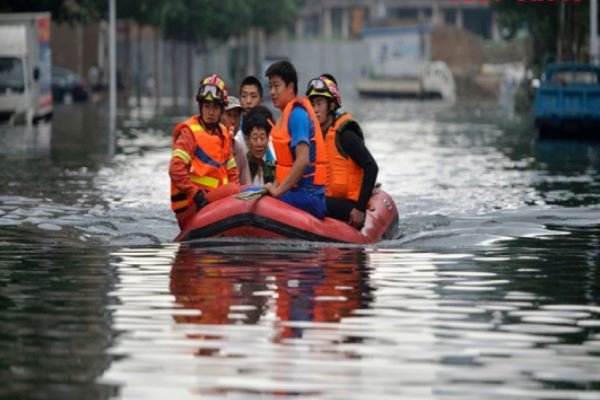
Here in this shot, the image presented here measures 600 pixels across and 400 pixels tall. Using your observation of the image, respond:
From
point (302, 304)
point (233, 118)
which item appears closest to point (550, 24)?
point (233, 118)

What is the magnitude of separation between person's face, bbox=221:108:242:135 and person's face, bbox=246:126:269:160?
8.2 inches

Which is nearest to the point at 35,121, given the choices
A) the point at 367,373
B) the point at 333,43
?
the point at 367,373

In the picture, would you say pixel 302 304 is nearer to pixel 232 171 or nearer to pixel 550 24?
pixel 232 171

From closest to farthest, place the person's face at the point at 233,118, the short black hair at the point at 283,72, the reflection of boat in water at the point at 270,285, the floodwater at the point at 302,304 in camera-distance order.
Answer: the floodwater at the point at 302,304 < the reflection of boat in water at the point at 270,285 < the short black hair at the point at 283,72 < the person's face at the point at 233,118

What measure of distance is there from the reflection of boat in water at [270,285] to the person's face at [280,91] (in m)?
1.19

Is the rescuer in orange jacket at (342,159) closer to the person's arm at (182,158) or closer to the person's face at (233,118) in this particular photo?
the person's arm at (182,158)

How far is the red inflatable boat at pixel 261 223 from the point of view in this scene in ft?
52.5

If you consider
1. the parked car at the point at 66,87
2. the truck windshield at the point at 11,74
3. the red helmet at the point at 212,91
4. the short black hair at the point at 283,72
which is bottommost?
the parked car at the point at 66,87

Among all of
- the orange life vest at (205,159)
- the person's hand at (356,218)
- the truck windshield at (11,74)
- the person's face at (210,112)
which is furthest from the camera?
the truck windshield at (11,74)

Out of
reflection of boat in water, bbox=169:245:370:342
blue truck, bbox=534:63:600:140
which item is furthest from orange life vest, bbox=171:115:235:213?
blue truck, bbox=534:63:600:140

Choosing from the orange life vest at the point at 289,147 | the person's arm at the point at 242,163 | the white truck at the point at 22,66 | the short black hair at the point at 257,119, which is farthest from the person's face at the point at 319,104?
the white truck at the point at 22,66

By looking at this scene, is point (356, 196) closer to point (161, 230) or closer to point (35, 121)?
point (161, 230)

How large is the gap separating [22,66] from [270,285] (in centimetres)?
3818

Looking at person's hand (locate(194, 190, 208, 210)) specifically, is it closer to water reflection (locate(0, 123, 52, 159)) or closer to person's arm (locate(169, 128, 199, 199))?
person's arm (locate(169, 128, 199, 199))
